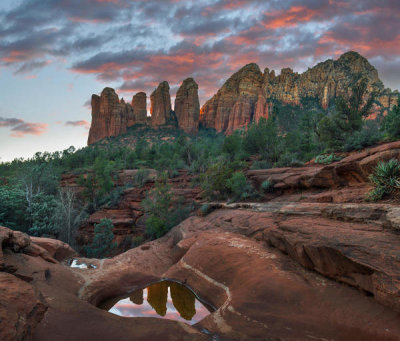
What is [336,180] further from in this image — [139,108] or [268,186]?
[139,108]

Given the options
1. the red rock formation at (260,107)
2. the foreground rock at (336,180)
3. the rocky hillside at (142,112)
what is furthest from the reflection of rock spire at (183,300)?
the red rock formation at (260,107)

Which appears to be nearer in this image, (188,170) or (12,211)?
(12,211)

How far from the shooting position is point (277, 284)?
5.33 m

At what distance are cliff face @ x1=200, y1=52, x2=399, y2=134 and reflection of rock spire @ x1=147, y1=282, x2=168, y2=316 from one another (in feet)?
291

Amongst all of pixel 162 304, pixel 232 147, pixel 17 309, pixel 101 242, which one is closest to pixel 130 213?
pixel 101 242

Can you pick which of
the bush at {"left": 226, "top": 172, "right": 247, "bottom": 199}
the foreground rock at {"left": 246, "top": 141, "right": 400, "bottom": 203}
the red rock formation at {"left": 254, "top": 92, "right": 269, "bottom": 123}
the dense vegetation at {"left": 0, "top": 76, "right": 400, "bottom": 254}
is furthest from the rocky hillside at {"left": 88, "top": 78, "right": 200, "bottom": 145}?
the foreground rock at {"left": 246, "top": 141, "right": 400, "bottom": 203}

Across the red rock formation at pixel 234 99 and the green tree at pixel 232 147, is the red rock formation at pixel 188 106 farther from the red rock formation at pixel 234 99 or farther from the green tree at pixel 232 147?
the green tree at pixel 232 147

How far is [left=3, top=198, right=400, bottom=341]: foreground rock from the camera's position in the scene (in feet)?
12.7

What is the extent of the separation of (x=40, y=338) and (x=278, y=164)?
850 inches

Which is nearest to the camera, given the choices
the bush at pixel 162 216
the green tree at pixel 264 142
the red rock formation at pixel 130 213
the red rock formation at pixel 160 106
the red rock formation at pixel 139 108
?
the bush at pixel 162 216

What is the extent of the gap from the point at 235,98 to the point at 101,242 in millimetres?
107243

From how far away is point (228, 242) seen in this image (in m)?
8.67

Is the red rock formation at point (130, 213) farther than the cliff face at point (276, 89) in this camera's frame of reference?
No

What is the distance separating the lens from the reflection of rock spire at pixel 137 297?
7.45m
